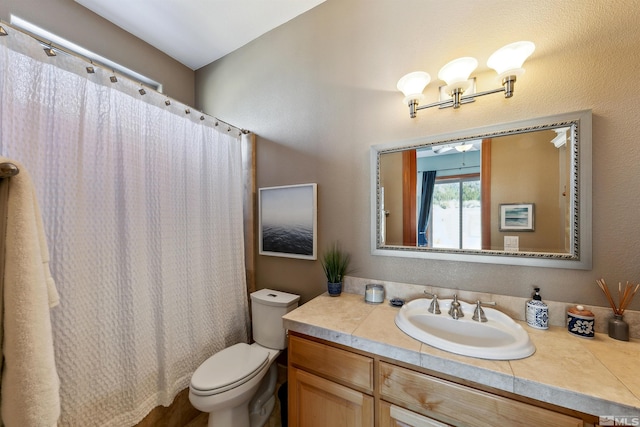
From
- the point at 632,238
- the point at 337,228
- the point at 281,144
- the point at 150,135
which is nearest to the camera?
the point at 632,238

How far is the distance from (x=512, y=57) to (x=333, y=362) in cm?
160

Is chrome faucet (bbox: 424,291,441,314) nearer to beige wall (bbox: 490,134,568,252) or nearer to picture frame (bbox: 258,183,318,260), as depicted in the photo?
beige wall (bbox: 490,134,568,252)

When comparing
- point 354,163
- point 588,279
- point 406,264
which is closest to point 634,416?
point 588,279

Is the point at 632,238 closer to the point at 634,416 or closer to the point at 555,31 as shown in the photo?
the point at 634,416

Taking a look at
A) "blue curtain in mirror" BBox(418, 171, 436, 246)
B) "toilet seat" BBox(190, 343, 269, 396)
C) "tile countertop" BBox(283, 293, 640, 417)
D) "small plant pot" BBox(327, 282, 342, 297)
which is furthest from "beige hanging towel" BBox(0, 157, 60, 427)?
"blue curtain in mirror" BBox(418, 171, 436, 246)

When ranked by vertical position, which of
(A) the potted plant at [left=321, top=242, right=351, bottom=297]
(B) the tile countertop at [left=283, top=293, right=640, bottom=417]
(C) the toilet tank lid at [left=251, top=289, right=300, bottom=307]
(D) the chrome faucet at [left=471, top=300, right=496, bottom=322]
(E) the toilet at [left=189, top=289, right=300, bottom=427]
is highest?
(A) the potted plant at [left=321, top=242, right=351, bottom=297]

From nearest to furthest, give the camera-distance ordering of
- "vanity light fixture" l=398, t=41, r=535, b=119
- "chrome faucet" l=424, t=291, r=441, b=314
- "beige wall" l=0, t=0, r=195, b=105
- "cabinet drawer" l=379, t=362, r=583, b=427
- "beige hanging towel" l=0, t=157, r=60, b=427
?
1. "beige hanging towel" l=0, t=157, r=60, b=427
2. "cabinet drawer" l=379, t=362, r=583, b=427
3. "vanity light fixture" l=398, t=41, r=535, b=119
4. "chrome faucet" l=424, t=291, r=441, b=314
5. "beige wall" l=0, t=0, r=195, b=105

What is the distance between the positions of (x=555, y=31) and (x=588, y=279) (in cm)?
113

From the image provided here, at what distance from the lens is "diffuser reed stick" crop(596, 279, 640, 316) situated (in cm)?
94

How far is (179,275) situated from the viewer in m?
1.46

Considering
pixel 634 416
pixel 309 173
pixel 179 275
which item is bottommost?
pixel 634 416

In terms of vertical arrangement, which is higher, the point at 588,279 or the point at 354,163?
the point at 354,163

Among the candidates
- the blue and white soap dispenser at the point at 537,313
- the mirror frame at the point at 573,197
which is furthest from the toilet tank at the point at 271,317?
the blue and white soap dispenser at the point at 537,313

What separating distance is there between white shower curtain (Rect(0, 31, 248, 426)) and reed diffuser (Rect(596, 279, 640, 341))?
6.75 ft
